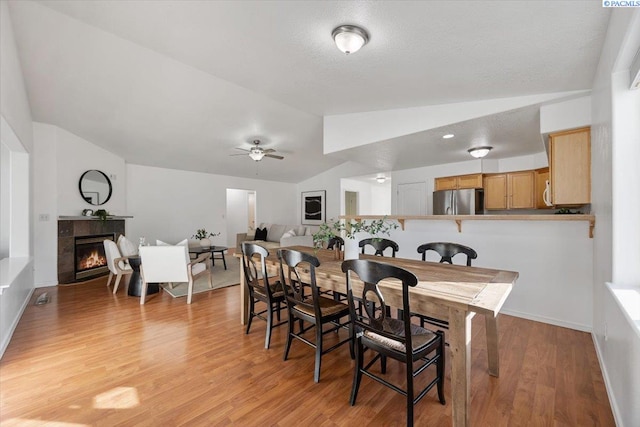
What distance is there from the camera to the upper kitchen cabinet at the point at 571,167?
8.40ft

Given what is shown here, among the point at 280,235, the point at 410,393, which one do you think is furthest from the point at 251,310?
the point at 280,235

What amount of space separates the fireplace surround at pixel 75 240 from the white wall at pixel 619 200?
6.82 metres

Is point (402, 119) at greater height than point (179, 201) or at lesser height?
greater

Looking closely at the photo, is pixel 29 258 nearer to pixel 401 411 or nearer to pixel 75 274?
pixel 75 274

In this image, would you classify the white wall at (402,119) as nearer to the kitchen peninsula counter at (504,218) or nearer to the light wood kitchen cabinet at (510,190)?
the kitchen peninsula counter at (504,218)

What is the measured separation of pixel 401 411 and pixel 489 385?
75cm

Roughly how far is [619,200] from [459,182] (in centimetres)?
416

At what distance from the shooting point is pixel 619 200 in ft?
5.51

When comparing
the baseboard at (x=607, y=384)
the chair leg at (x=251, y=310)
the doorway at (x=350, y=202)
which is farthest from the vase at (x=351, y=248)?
the doorway at (x=350, y=202)

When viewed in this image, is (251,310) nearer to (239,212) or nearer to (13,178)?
(13,178)

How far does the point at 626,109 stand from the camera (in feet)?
5.42

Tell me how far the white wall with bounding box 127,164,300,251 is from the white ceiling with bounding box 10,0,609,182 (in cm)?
177

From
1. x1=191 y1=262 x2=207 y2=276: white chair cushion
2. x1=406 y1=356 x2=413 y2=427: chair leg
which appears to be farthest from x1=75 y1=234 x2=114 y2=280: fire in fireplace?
x1=406 y1=356 x2=413 y2=427: chair leg

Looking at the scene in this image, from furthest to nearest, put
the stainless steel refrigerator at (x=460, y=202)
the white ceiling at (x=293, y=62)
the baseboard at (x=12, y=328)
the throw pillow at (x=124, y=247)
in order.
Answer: the stainless steel refrigerator at (x=460, y=202), the throw pillow at (x=124, y=247), the baseboard at (x=12, y=328), the white ceiling at (x=293, y=62)
